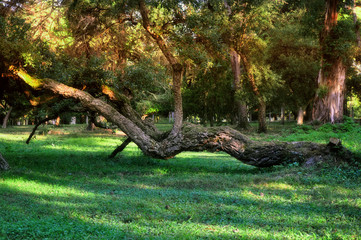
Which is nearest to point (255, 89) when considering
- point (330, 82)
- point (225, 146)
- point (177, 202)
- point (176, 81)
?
point (330, 82)

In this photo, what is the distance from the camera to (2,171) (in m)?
9.35

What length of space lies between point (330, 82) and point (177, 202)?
1928 cm

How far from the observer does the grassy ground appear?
495 cm

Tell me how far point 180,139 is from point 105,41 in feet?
39.0

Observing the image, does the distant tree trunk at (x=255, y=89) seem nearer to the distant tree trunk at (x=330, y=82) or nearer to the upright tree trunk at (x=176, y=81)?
the distant tree trunk at (x=330, y=82)

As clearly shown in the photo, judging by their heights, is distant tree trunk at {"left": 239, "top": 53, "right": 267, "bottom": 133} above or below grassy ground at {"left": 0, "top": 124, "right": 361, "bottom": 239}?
above

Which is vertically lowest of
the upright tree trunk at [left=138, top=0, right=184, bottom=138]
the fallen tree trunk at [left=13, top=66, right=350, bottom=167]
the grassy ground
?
the grassy ground

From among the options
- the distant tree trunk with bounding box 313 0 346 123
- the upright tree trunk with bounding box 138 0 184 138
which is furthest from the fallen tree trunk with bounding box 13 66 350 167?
the distant tree trunk with bounding box 313 0 346 123

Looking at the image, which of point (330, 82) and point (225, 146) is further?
point (330, 82)

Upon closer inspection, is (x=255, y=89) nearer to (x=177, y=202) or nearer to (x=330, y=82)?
(x=330, y=82)

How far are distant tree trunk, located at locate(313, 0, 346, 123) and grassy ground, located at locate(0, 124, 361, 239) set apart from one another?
48.2 feet

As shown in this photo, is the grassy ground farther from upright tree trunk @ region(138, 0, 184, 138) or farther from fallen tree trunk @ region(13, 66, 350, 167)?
upright tree trunk @ region(138, 0, 184, 138)

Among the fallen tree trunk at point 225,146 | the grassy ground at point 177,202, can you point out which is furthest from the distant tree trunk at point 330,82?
the grassy ground at point 177,202

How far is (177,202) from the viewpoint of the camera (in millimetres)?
6598
